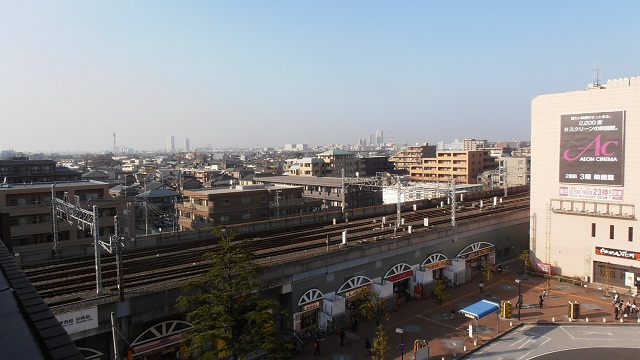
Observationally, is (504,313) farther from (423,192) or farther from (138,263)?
(423,192)

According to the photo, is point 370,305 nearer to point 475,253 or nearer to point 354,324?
point 354,324

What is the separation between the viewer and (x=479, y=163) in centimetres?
8762

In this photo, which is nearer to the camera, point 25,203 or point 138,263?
point 138,263

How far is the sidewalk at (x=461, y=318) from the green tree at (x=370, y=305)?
0.61m

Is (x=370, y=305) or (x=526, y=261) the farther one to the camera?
(x=526, y=261)

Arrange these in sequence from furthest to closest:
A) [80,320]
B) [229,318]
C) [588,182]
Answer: [588,182], [80,320], [229,318]

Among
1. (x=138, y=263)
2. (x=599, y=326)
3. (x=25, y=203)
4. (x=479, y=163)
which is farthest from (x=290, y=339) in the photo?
(x=479, y=163)

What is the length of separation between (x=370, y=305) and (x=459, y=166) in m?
70.3

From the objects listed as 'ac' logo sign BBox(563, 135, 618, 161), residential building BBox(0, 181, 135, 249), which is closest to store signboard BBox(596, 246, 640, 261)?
'ac' logo sign BBox(563, 135, 618, 161)

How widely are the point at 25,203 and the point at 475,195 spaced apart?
1966 inches

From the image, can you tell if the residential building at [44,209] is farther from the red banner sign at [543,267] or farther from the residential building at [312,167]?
the residential building at [312,167]

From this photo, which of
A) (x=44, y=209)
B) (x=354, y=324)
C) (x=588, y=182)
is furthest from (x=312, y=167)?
(x=354, y=324)

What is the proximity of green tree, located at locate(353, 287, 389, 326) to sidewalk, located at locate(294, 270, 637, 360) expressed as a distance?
61 centimetres

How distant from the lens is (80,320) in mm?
15453
